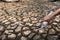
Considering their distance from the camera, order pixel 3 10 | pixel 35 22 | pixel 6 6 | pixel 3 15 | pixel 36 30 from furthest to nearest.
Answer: pixel 6 6 < pixel 3 10 < pixel 3 15 < pixel 35 22 < pixel 36 30

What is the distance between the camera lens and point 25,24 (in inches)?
73.5

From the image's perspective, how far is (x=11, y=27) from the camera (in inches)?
70.9

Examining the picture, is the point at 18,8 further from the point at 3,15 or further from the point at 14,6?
the point at 3,15

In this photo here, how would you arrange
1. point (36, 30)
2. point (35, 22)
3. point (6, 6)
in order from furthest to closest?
1. point (6, 6)
2. point (35, 22)
3. point (36, 30)

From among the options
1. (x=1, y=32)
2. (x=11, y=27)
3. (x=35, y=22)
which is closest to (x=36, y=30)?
(x=35, y=22)

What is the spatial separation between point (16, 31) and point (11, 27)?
125mm

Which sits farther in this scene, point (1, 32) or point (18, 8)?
point (18, 8)

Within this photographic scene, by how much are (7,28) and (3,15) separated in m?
0.44

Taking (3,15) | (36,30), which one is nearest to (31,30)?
(36,30)

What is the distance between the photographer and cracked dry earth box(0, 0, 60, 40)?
1.62m

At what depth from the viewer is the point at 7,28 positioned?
5.88 ft

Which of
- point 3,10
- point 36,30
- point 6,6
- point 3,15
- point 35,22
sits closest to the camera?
point 36,30

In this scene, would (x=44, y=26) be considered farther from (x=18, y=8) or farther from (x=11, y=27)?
(x=18, y=8)

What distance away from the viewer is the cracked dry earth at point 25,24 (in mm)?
1623
